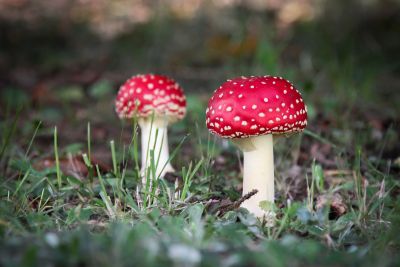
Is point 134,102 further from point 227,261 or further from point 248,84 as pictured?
point 227,261

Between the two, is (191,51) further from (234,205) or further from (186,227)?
(186,227)

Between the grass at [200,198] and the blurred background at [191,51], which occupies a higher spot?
the blurred background at [191,51]

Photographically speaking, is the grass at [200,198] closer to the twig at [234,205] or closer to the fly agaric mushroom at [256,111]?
the twig at [234,205]

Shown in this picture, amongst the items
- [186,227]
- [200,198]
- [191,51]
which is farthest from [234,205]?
[191,51]

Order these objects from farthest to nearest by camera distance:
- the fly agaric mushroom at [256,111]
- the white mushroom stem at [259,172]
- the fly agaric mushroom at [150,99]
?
1. the fly agaric mushroom at [150,99]
2. the white mushroom stem at [259,172]
3. the fly agaric mushroom at [256,111]

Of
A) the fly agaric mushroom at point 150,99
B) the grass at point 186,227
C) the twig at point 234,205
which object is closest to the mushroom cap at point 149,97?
the fly agaric mushroom at point 150,99

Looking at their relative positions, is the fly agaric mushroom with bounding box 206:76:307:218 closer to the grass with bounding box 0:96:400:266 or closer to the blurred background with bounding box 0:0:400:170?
the grass with bounding box 0:96:400:266
